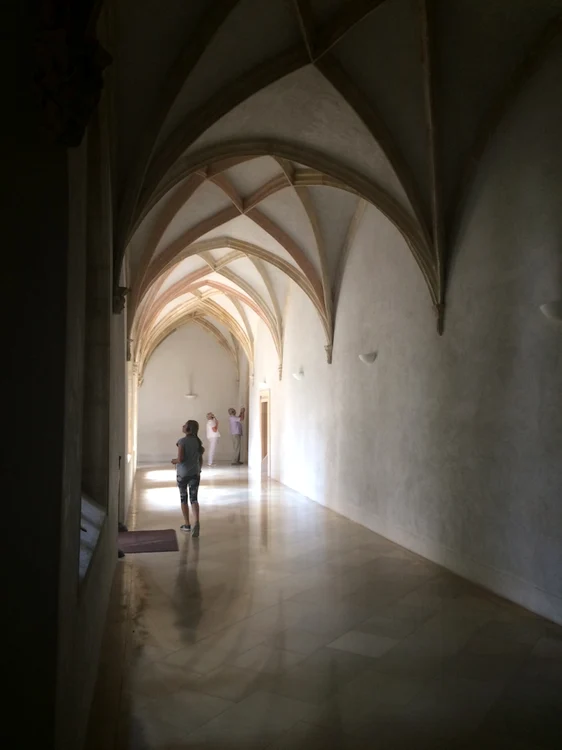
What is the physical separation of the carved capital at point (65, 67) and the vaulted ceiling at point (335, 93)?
8.56ft

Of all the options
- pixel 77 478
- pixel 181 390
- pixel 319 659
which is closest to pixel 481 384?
pixel 319 659

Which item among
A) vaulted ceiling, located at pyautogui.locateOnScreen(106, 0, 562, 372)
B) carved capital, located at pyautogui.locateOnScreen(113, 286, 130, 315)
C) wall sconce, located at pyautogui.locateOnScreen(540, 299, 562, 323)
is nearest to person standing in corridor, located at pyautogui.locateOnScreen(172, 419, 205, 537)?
carved capital, located at pyautogui.locateOnScreen(113, 286, 130, 315)

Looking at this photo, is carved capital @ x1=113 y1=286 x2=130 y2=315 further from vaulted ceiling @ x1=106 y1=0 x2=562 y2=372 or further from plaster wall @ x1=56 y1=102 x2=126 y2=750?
plaster wall @ x1=56 y1=102 x2=126 y2=750

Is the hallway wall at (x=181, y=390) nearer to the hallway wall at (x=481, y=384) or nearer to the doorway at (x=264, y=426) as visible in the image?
the doorway at (x=264, y=426)

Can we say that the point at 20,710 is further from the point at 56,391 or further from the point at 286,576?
the point at 286,576

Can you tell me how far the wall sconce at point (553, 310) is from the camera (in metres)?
3.58

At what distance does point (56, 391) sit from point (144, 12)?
338cm

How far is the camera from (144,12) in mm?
3789

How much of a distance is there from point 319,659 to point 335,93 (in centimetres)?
431

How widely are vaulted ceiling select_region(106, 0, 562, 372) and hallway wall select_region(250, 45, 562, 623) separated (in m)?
0.32

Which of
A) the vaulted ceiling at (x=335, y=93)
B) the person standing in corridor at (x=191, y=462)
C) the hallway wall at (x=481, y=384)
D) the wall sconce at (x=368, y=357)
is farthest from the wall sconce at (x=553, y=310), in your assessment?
the person standing in corridor at (x=191, y=462)

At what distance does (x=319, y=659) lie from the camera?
308cm

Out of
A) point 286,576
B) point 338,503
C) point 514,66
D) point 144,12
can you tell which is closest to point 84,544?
point 286,576

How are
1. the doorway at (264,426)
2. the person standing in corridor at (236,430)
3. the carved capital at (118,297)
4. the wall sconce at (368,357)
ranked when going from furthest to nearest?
the person standing in corridor at (236,430) → the doorway at (264,426) → the wall sconce at (368,357) → the carved capital at (118,297)
